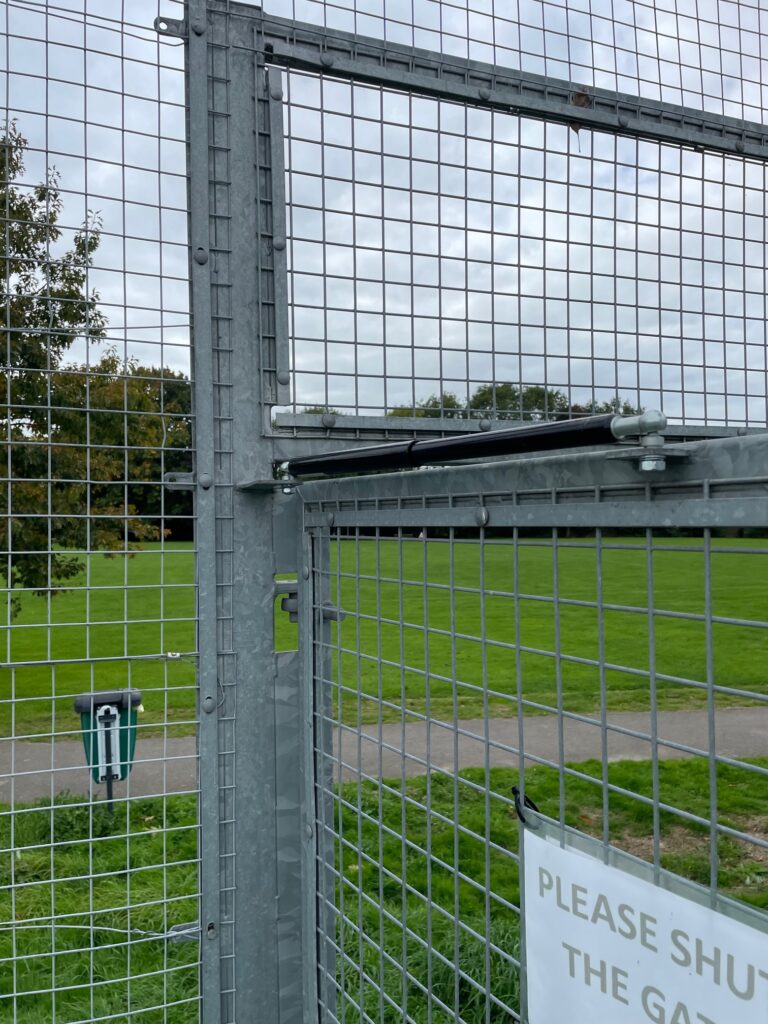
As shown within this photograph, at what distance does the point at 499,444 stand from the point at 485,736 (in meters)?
0.55

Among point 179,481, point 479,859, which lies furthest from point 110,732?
point 479,859

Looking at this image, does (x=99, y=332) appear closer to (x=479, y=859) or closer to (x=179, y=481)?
(x=179, y=481)

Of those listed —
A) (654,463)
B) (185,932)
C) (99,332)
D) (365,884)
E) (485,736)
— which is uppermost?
(99,332)

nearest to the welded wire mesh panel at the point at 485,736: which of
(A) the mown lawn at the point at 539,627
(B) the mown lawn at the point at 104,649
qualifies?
(A) the mown lawn at the point at 539,627

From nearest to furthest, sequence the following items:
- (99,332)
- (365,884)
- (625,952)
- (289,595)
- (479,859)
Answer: (625,952)
(99,332)
(289,595)
(365,884)
(479,859)

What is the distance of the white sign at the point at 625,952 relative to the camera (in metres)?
1.15

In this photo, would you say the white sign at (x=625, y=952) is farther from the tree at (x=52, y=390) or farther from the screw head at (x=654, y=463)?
the tree at (x=52, y=390)

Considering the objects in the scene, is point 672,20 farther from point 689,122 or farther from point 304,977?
point 304,977

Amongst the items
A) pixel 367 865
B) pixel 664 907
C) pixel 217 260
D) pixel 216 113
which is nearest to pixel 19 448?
pixel 217 260

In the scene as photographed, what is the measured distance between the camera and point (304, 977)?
235 centimetres

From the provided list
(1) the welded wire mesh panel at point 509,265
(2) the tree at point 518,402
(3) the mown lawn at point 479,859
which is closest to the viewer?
(1) the welded wire mesh panel at point 509,265

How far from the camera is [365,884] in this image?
15.0ft

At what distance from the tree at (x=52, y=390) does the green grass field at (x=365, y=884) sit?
749 mm

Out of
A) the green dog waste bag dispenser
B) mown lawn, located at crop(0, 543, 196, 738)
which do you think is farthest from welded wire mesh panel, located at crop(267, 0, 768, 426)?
the green dog waste bag dispenser
